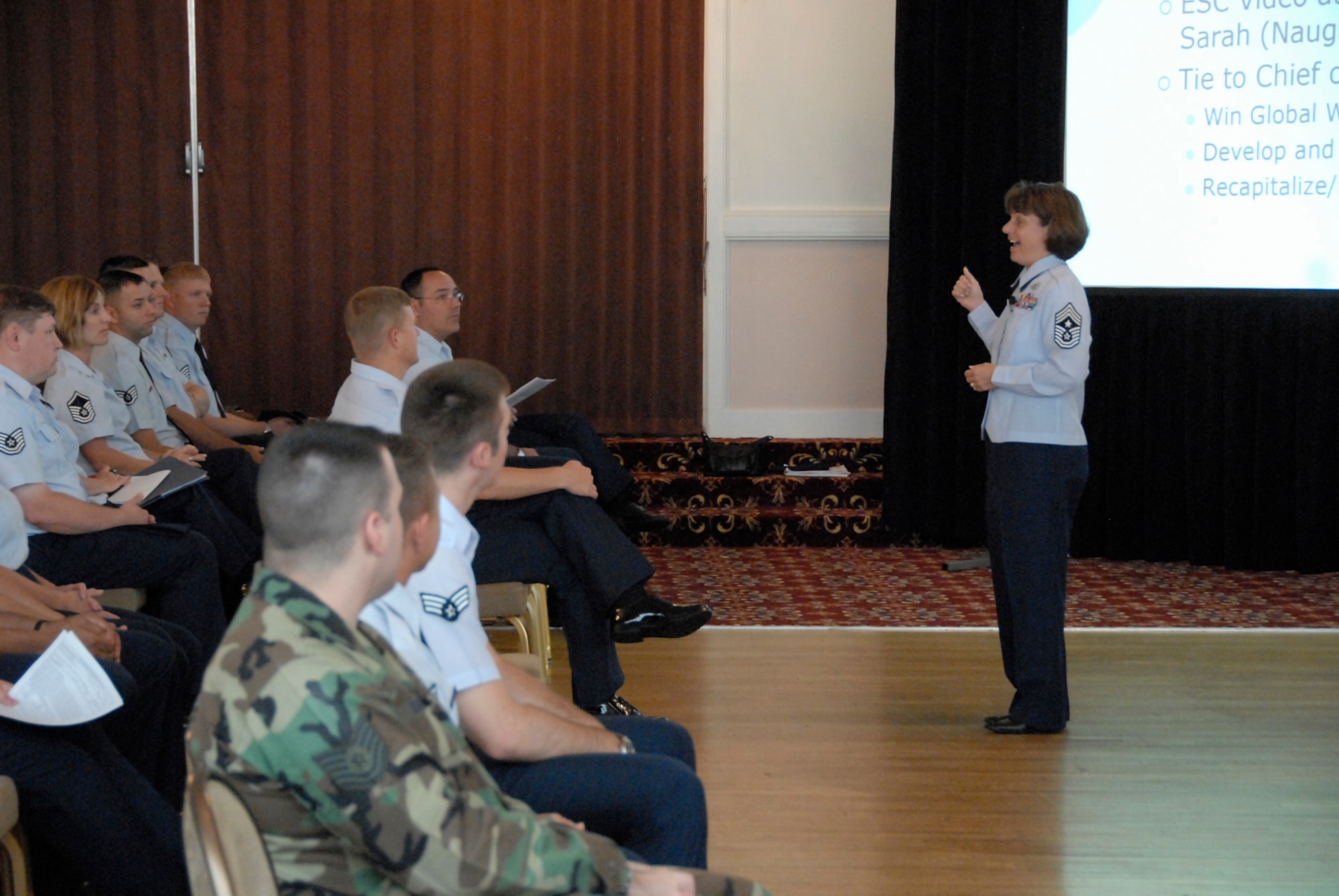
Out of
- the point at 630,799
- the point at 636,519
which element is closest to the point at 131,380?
the point at 636,519

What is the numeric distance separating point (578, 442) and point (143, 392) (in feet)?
5.14

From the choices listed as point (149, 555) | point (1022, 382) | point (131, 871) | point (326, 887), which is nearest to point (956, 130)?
point (1022, 382)

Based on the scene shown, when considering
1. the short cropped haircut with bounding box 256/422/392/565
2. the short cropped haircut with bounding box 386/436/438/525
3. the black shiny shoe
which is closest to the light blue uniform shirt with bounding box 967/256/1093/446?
the black shiny shoe

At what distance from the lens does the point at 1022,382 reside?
3.81 m

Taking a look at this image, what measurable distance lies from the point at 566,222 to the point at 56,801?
5384 millimetres

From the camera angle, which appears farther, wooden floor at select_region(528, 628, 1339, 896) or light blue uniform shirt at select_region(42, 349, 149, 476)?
light blue uniform shirt at select_region(42, 349, 149, 476)

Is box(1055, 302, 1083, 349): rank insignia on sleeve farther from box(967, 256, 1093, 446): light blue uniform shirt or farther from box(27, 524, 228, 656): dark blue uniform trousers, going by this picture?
box(27, 524, 228, 656): dark blue uniform trousers

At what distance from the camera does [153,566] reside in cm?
357

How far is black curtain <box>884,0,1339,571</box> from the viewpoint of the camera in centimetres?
608

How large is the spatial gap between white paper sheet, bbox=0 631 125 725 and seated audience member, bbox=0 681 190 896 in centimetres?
4

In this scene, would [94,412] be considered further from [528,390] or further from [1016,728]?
[1016,728]

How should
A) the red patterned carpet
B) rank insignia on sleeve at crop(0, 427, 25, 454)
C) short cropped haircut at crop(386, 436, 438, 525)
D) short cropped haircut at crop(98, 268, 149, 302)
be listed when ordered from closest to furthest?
1. short cropped haircut at crop(386, 436, 438, 525)
2. rank insignia on sleeve at crop(0, 427, 25, 454)
3. short cropped haircut at crop(98, 268, 149, 302)
4. the red patterned carpet

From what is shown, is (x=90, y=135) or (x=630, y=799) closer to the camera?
(x=630, y=799)

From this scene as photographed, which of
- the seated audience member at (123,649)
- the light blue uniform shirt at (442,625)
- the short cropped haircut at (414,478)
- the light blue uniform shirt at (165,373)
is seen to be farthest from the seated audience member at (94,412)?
the short cropped haircut at (414,478)
